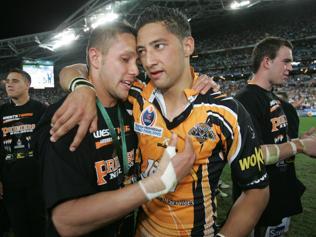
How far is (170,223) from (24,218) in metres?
3.01

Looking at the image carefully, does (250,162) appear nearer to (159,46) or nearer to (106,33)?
(159,46)

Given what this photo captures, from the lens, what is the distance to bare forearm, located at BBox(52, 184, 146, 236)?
63.2 inches

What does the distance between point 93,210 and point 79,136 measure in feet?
1.39

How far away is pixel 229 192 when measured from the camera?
22.0 ft

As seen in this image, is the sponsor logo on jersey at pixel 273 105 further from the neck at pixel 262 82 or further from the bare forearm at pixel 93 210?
the bare forearm at pixel 93 210

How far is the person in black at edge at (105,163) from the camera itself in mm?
1630

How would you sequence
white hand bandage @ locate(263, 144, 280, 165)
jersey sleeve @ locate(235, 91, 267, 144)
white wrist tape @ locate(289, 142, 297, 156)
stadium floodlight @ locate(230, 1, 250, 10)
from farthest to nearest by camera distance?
stadium floodlight @ locate(230, 1, 250, 10)
jersey sleeve @ locate(235, 91, 267, 144)
white wrist tape @ locate(289, 142, 297, 156)
white hand bandage @ locate(263, 144, 280, 165)

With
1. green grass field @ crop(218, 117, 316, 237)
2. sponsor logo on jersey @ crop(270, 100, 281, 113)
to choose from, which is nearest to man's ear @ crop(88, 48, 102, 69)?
sponsor logo on jersey @ crop(270, 100, 281, 113)

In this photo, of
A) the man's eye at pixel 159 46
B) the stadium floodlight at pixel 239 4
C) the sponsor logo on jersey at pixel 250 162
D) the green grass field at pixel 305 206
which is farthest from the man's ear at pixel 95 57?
the stadium floodlight at pixel 239 4

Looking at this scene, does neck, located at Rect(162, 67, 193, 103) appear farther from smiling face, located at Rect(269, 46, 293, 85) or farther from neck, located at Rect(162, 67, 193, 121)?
smiling face, located at Rect(269, 46, 293, 85)

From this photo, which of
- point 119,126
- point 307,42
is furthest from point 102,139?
point 307,42

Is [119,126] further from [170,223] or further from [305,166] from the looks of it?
[305,166]

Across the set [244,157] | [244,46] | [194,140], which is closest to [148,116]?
[194,140]

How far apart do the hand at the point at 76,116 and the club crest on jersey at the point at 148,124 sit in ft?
1.52
